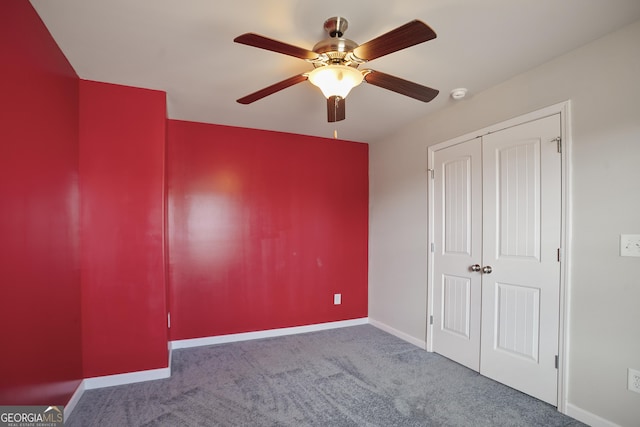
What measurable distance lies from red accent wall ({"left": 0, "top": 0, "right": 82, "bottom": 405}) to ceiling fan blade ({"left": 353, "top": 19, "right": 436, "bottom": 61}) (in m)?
1.70

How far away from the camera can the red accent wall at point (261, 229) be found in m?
3.41

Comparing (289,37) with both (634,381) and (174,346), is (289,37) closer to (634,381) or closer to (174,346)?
(634,381)

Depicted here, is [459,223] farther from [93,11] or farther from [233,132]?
[93,11]

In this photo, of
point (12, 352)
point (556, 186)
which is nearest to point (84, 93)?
point (12, 352)

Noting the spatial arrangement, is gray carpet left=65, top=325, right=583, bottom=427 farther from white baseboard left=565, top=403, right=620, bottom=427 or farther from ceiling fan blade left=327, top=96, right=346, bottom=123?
ceiling fan blade left=327, top=96, right=346, bottom=123

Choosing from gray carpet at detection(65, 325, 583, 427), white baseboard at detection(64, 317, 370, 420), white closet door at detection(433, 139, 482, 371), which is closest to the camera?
gray carpet at detection(65, 325, 583, 427)

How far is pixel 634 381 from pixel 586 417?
410 millimetres

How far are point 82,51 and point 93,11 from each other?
0.54m

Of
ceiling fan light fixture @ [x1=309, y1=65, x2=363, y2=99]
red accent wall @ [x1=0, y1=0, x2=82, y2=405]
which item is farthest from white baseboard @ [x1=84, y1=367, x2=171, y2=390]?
ceiling fan light fixture @ [x1=309, y1=65, x2=363, y2=99]

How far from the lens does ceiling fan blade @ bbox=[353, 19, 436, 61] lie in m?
1.29

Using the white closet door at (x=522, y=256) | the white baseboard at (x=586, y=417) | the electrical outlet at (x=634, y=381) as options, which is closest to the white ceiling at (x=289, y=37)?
the white closet door at (x=522, y=256)

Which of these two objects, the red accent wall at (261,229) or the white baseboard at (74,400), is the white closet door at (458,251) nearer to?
the red accent wall at (261,229)

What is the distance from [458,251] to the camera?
9.76 ft
